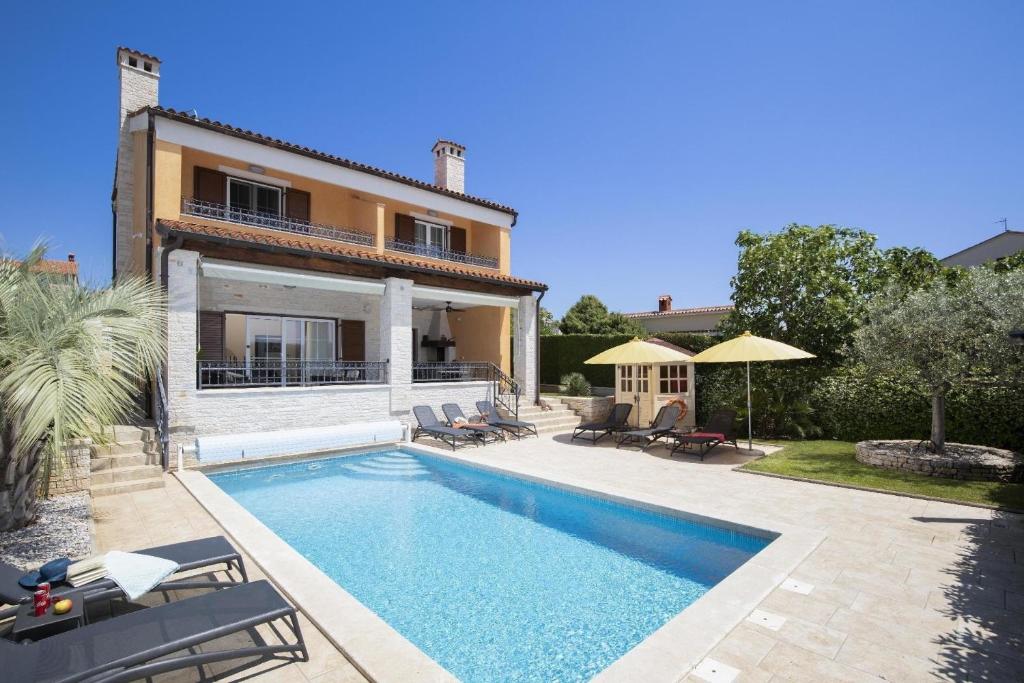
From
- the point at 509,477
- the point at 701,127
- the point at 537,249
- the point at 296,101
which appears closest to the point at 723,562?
the point at 509,477

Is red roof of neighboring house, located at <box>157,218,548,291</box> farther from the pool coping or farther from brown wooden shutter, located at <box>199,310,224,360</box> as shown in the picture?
the pool coping

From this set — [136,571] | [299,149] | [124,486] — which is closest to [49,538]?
[124,486]

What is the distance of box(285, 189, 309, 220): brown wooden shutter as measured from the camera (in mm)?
17391

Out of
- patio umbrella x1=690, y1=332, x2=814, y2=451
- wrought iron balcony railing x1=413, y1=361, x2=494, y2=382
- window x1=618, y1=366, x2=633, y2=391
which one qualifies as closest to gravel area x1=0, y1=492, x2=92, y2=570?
wrought iron balcony railing x1=413, y1=361, x2=494, y2=382

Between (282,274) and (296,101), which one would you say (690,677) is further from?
(296,101)

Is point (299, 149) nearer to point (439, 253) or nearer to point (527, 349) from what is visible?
point (439, 253)

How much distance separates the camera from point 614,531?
26.2 ft

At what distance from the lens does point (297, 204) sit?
1756 centimetres

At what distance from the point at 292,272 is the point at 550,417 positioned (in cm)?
1026

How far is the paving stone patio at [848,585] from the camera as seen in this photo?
390cm

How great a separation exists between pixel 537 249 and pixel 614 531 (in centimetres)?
2501

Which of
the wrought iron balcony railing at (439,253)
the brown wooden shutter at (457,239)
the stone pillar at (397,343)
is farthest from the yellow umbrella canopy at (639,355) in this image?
the brown wooden shutter at (457,239)

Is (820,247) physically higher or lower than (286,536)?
higher

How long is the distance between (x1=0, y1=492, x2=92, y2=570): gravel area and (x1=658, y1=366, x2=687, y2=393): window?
597 inches
